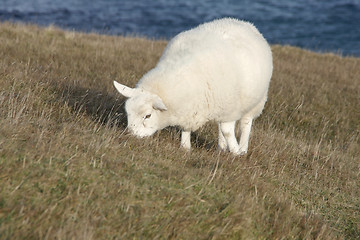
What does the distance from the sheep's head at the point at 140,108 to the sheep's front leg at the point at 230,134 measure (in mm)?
1044

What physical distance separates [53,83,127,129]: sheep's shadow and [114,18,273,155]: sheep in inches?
48.0

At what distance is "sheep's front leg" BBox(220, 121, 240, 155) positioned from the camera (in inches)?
225

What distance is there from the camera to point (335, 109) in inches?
369

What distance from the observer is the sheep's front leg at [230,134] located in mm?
5711

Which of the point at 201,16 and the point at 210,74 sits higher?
the point at 210,74

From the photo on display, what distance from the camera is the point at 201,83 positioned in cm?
513

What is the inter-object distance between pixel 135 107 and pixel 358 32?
920 inches

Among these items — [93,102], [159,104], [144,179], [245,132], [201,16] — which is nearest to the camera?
[144,179]

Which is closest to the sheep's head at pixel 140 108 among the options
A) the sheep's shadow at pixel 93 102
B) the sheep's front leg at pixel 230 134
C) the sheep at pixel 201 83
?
the sheep at pixel 201 83

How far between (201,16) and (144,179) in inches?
1032

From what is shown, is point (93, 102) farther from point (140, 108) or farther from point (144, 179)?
point (144, 179)

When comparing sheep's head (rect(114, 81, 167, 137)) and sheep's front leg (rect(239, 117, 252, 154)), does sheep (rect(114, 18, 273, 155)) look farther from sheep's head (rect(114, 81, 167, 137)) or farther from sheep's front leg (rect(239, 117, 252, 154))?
sheep's front leg (rect(239, 117, 252, 154))

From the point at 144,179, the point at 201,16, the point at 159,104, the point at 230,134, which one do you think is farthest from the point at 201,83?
the point at 201,16

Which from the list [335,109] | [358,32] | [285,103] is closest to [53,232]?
[285,103]
